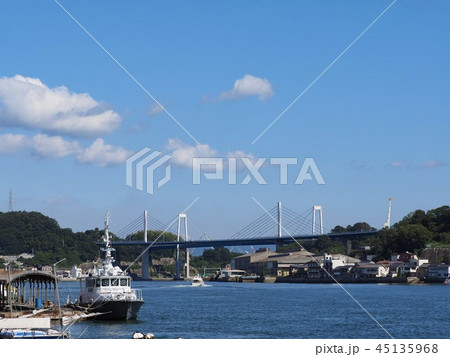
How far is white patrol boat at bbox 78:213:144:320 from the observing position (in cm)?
3200

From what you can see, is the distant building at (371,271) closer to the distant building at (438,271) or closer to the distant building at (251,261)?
the distant building at (438,271)

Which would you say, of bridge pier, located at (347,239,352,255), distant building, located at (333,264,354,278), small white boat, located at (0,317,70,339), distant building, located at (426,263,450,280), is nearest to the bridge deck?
bridge pier, located at (347,239,352,255)

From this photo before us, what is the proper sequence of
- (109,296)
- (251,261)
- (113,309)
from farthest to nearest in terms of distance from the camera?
(251,261), (109,296), (113,309)

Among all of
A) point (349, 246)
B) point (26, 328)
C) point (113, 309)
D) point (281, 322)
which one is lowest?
point (281, 322)

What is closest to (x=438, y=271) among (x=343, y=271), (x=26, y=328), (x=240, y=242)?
(x=343, y=271)

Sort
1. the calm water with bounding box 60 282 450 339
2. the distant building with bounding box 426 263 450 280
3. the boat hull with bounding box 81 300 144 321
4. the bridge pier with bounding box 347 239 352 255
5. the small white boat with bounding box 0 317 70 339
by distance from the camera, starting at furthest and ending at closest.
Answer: the bridge pier with bounding box 347 239 352 255 < the distant building with bounding box 426 263 450 280 < the boat hull with bounding box 81 300 144 321 < the calm water with bounding box 60 282 450 339 < the small white boat with bounding box 0 317 70 339

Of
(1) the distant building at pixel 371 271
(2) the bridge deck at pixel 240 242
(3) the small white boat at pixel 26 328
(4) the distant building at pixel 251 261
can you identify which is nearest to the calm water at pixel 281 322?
(3) the small white boat at pixel 26 328

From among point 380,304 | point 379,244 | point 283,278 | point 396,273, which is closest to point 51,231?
point 283,278

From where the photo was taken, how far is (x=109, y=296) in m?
32.8

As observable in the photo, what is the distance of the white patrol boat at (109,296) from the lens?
3200 centimetres

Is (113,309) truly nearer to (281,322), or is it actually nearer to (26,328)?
(281,322)

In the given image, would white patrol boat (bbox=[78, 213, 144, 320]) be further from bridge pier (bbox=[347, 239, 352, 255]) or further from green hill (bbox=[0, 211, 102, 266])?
green hill (bbox=[0, 211, 102, 266])
